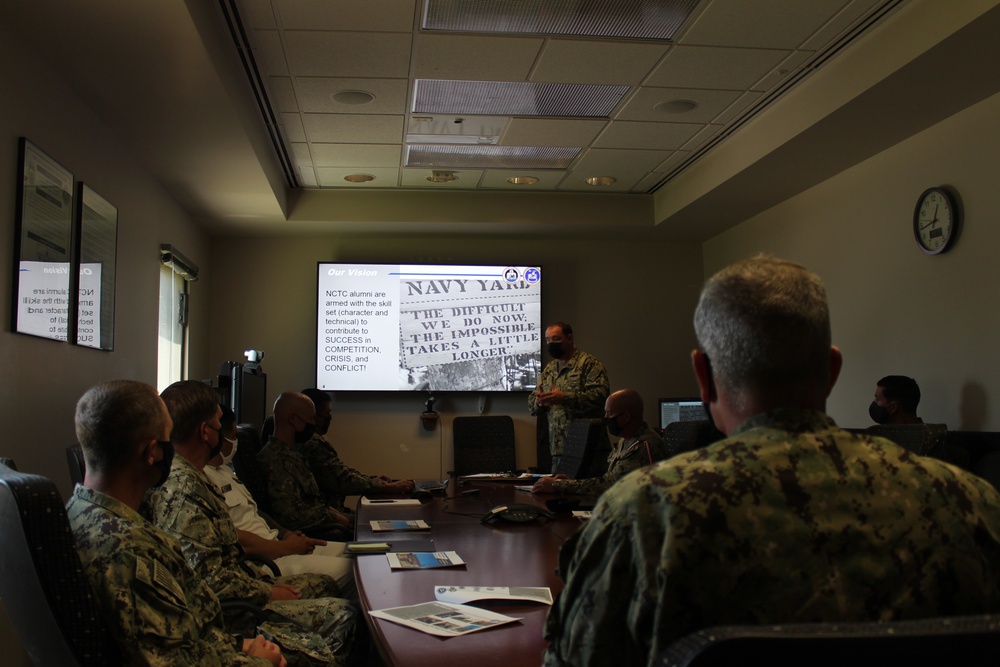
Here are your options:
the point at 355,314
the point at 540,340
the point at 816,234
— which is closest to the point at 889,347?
the point at 816,234

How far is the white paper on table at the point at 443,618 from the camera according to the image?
5.25ft

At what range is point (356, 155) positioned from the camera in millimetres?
5727

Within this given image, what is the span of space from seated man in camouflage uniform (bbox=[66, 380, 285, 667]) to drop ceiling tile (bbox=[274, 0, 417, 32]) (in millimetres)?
2354

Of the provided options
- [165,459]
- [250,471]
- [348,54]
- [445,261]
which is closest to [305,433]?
[250,471]

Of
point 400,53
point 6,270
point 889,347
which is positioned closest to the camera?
point 6,270

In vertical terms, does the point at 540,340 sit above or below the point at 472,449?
above

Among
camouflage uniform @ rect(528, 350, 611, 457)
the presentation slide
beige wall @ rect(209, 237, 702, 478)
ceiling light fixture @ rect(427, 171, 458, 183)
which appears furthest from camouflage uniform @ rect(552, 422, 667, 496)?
beige wall @ rect(209, 237, 702, 478)

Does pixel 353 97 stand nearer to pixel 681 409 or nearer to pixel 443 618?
pixel 443 618

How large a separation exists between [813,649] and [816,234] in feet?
17.8

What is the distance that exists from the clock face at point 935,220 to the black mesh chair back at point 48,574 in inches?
170

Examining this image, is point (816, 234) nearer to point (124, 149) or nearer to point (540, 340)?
point (540, 340)

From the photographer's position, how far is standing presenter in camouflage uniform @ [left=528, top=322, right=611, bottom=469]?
5.50 metres

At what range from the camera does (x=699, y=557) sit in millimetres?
896

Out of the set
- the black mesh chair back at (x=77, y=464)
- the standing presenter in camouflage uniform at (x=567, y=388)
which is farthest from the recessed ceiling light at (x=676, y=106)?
the black mesh chair back at (x=77, y=464)
